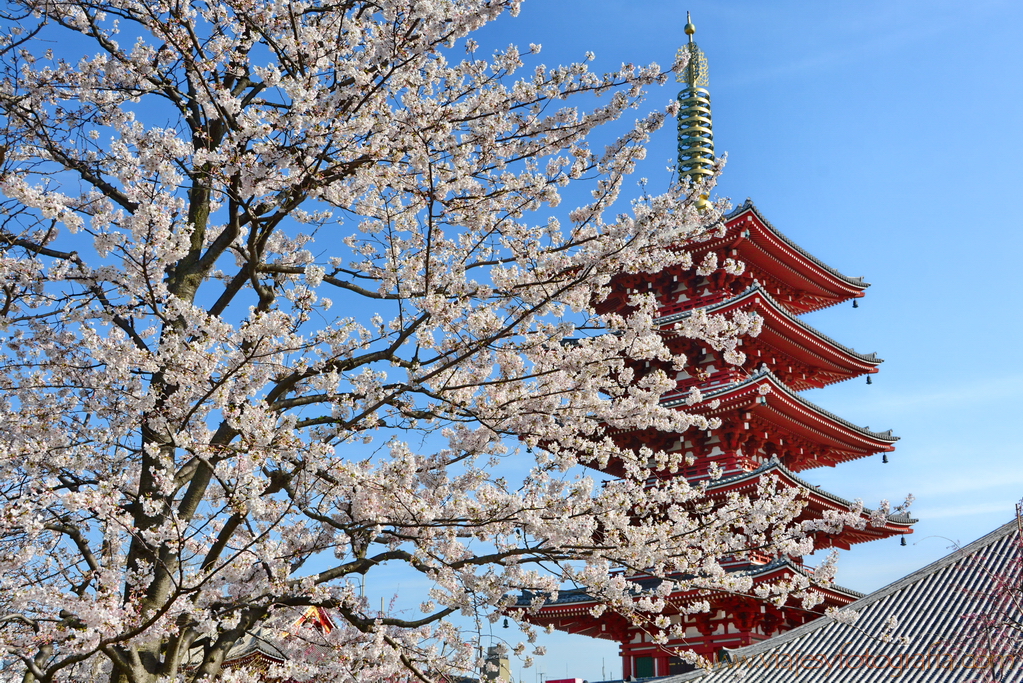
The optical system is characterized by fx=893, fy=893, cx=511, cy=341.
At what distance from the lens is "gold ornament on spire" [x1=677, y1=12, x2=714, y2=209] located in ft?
76.0

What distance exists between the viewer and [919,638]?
519 inches

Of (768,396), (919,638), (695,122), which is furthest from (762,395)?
(695,122)

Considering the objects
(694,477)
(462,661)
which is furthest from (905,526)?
(462,661)

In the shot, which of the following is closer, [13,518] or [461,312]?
[13,518]

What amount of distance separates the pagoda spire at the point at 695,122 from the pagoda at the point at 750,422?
154 inches

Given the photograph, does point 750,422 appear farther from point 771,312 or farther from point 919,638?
point 919,638

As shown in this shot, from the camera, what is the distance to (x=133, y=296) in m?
6.35

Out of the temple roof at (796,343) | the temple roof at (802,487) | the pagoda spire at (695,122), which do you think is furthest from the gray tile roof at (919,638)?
the pagoda spire at (695,122)

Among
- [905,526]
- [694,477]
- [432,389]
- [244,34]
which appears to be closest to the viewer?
[432,389]

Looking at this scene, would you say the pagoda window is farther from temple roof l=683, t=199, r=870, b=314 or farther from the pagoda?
temple roof l=683, t=199, r=870, b=314

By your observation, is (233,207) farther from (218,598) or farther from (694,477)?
(694,477)

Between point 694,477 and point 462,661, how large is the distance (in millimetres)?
12078

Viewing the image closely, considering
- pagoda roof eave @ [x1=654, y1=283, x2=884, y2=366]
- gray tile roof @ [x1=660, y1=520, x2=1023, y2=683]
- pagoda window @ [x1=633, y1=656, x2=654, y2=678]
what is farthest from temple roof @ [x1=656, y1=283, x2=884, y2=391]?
pagoda window @ [x1=633, y1=656, x2=654, y2=678]

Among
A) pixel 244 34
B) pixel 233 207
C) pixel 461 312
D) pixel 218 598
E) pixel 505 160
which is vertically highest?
pixel 244 34
